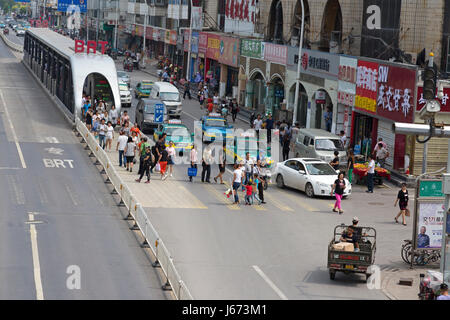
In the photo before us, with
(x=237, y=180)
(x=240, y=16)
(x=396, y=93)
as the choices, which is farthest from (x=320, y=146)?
(x=240, y=16)

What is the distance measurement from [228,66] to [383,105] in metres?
32.8

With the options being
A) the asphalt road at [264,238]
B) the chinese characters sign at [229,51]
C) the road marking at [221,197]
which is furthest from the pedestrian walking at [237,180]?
the chinese characters sign at [229,51]

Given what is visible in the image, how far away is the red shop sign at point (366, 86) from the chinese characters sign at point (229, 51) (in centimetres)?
2492

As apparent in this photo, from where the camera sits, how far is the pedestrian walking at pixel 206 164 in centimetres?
3466

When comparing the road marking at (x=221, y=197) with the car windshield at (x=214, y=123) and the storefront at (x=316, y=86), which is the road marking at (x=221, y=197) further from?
the storefront at (x=316, y=86)

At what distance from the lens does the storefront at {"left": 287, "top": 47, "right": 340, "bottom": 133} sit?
164ft

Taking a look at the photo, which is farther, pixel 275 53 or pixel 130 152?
pixel 275 53

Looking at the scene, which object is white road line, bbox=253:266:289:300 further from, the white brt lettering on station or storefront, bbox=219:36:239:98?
storefront, bbox=219:36:239:98

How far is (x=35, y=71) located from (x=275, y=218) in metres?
47.1

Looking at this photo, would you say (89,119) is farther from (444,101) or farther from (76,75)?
(444,101)

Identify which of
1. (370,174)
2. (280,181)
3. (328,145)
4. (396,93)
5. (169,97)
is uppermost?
(396,93)

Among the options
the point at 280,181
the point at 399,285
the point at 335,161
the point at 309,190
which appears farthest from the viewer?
the point at 335,161

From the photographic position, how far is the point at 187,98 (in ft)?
238

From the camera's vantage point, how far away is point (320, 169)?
114 feet
